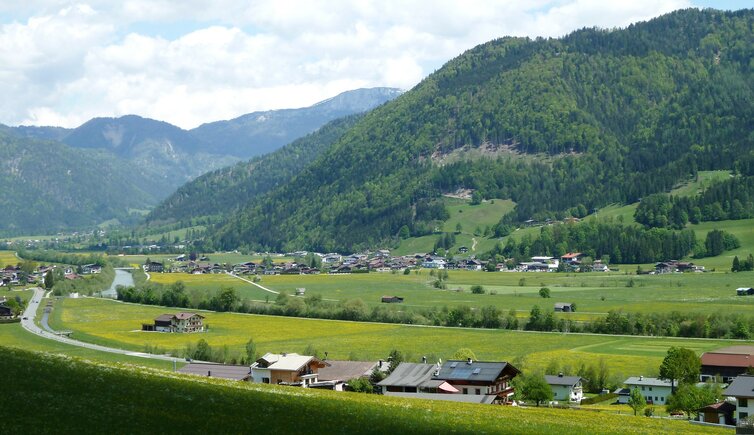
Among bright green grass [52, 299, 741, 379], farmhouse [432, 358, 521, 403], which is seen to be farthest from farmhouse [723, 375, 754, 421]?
bright green grass [52, 299, 741, 379]

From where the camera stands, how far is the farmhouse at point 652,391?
240 ft

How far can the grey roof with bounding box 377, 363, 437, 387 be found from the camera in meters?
67.9

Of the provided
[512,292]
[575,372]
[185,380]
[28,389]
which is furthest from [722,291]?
[28,389]

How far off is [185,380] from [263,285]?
139706 mm

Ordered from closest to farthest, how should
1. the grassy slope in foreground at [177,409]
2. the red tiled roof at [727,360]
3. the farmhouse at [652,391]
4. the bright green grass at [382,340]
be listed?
the grassy slope in foreground at [177,409], the farmhouse at [652,391], the red tiled roof at [727,360], the bright green grass at [382,340]

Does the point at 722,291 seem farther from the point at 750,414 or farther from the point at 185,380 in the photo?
the point at 185,380

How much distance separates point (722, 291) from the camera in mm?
138875

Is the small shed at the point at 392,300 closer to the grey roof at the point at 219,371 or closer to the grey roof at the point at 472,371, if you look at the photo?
the grey roof at the point at 219,371

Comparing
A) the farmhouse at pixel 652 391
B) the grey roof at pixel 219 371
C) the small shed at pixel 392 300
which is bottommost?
the farmhouse at pixel 652 391

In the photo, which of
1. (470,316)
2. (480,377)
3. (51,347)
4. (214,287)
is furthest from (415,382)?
(214,287)

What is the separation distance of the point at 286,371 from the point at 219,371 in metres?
4.85

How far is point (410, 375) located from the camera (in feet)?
228

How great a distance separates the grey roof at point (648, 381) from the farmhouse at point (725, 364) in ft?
15.3

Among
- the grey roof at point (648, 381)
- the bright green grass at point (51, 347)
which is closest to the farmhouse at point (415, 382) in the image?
the grey roof at point (648, 381)
